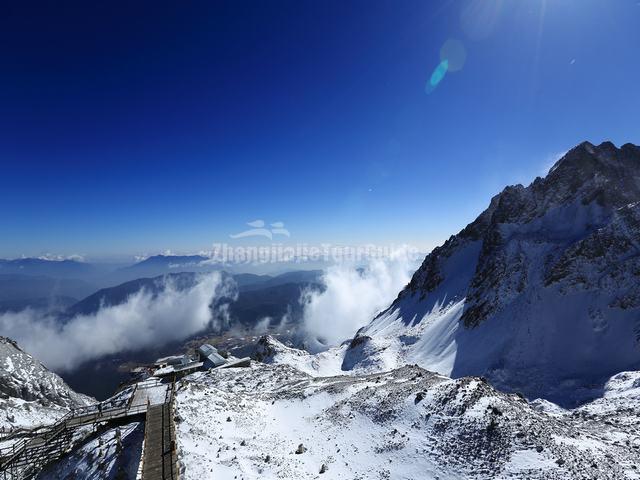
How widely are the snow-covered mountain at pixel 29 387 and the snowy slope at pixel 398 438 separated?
154 feet

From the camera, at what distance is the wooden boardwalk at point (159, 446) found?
15468mm


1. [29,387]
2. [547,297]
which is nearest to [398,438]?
[547,297]

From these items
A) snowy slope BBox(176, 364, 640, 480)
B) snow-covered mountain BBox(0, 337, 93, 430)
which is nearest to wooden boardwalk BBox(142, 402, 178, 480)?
snowy slope BBox(176, 364, 640, 480)

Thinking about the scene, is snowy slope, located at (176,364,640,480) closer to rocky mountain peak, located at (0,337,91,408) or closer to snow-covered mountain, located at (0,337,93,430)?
snow-covered mountain, located at (0,337,93,430)

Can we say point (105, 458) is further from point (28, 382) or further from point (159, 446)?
point (28, 382)

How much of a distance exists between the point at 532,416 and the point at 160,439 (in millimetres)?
23371

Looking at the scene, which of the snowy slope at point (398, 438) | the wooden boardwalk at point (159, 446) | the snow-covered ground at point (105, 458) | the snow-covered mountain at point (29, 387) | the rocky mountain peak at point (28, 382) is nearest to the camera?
the wooden boardwalk at point (159, 446)

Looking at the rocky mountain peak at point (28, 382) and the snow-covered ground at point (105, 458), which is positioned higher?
the snow-covered ground at point (105, 458)

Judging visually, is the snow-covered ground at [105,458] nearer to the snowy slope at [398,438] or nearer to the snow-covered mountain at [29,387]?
the snowy slope at [398,438]

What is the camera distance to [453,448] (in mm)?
19812

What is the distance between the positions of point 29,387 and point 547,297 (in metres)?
105

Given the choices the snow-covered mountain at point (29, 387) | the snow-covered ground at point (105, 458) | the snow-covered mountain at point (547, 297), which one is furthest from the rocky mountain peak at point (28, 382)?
the snow-covered mountain at point (547, 297)

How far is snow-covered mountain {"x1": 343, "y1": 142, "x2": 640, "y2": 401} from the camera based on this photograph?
45684mm

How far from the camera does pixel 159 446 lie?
1812 centimetres
